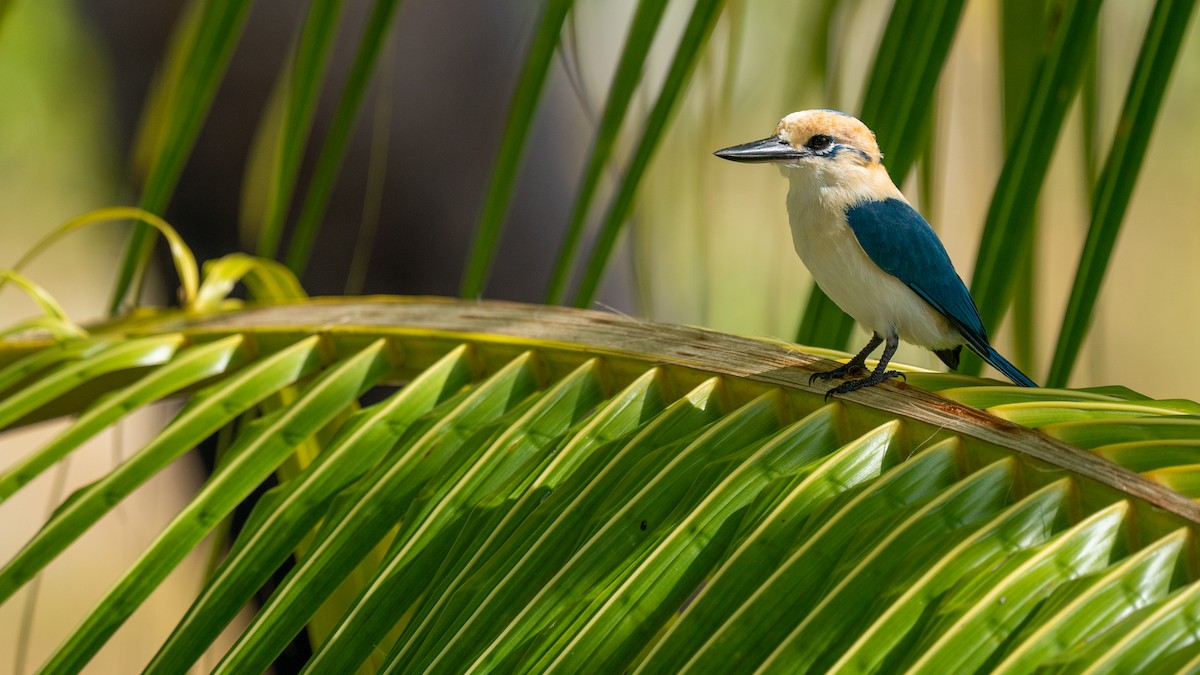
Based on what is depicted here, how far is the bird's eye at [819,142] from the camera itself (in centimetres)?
129

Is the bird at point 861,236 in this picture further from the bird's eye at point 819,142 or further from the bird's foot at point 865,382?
the bird's foot at point 865,382

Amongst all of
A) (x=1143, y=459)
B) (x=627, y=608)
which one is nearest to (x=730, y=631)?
(x=627, y=608)

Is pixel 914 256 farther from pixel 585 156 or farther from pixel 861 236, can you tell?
pixel 585 156

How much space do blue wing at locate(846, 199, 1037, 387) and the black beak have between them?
0.11 meters

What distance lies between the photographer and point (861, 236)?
1.26m

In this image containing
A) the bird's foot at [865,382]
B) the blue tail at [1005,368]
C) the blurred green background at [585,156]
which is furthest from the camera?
the blurred green background at [585,156]

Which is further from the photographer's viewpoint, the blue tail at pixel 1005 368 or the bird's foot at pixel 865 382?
the blue tail at pixel 1005 368

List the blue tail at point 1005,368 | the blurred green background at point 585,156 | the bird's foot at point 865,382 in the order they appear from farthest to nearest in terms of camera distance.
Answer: the blurred green background at point 585,156
the blue tail at point 1005,368
the bird's foot at point 865,382

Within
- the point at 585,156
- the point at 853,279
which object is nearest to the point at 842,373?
the point at 853,279

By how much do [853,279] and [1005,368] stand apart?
→ 0.67 ft

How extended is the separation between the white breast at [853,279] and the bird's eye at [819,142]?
6 centimetres

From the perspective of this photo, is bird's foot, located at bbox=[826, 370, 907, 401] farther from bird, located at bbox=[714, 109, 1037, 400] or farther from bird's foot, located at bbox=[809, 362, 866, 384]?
bird, located at bbox=[714, 109, 1037, 400]

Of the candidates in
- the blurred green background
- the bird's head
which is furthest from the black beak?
the blurred green background

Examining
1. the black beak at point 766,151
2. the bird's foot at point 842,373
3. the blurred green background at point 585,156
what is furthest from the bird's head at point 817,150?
the bird's foot at point 842,373
